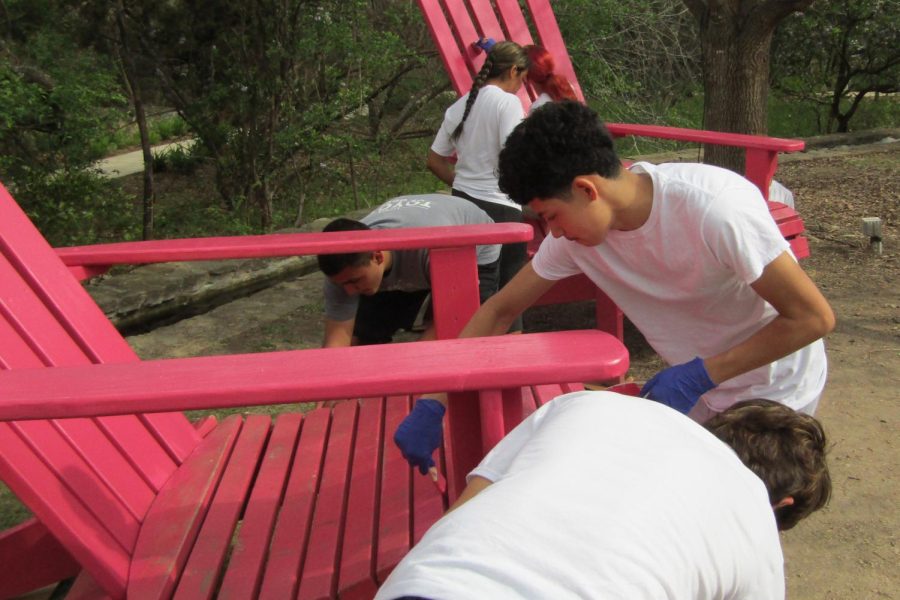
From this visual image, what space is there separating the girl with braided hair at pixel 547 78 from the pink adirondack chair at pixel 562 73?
24cm

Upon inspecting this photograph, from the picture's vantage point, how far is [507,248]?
13.8 ft

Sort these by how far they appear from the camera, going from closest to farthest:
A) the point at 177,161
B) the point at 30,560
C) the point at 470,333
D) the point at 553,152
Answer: the point at 553,152, the point at 470,333, the point at 30,560, the point at 177,161

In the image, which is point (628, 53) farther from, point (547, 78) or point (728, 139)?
point (728, 139)

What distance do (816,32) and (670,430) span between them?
10390 mm

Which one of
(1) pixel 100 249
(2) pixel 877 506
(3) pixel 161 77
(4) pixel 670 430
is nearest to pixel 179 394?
(4) pixel 670 430

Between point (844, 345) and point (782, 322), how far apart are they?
7.76ft

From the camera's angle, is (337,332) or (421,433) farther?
(337,332)

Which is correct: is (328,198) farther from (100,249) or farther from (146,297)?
(100,249)

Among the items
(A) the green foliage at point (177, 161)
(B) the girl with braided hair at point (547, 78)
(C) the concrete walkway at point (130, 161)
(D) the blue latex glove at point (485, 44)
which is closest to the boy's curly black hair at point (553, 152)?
(B) the girl with braided hair at point (547, 78)

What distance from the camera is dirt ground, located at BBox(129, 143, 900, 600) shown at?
105 inches

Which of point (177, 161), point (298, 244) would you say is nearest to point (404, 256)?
point (298, 244)

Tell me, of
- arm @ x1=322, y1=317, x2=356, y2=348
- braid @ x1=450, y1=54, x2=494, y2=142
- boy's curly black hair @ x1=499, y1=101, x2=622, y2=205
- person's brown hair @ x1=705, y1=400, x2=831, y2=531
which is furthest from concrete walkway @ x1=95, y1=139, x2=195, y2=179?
person's brown hair @ x1=705, y1=400, x2=831, y2=531

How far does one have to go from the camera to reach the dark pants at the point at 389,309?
3.63 metres

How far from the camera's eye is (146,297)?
4742mm
